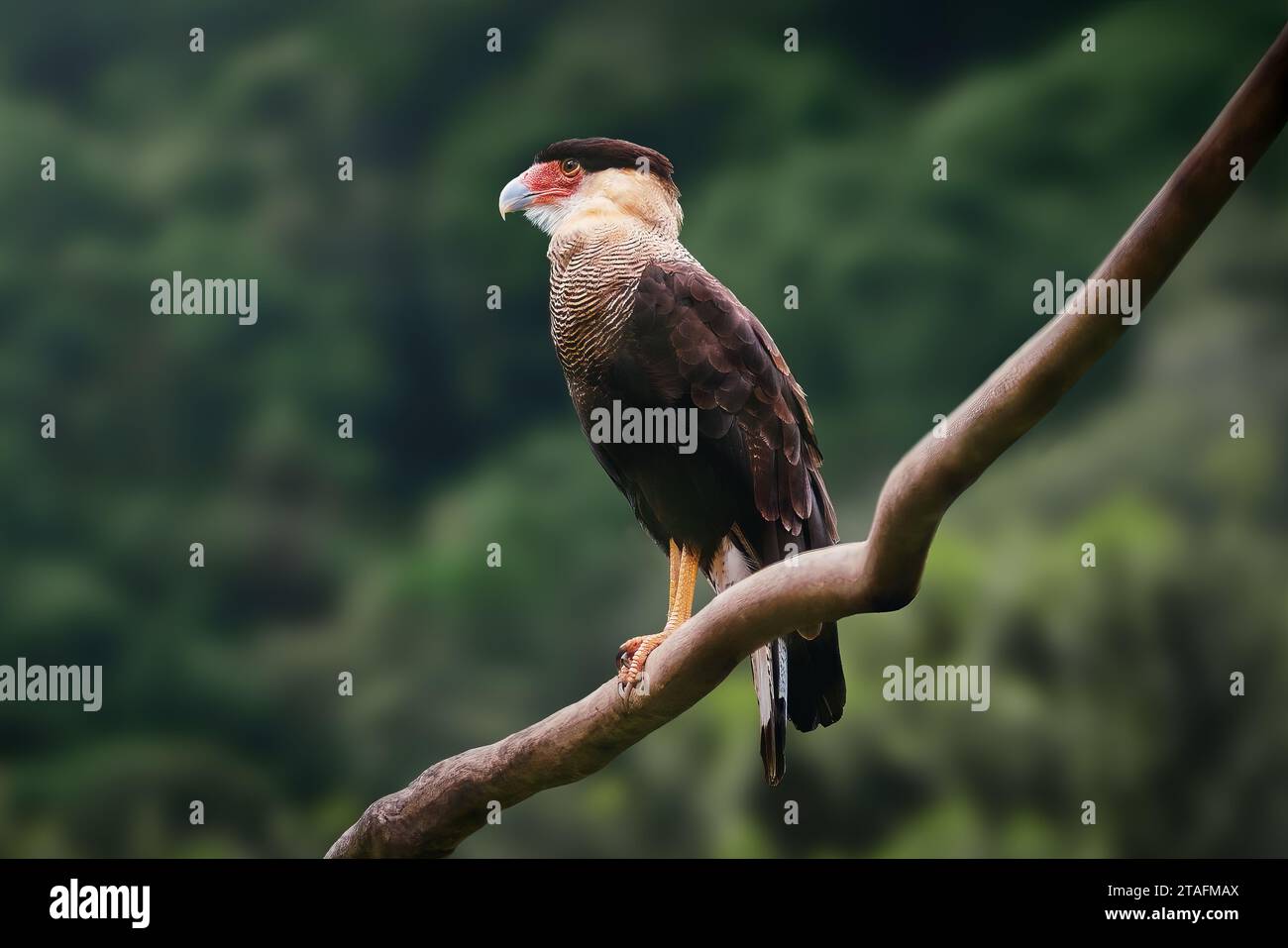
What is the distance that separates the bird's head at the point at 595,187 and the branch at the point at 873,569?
3.62 feet

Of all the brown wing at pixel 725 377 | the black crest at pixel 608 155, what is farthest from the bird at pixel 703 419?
the black crest at pixel 608 155

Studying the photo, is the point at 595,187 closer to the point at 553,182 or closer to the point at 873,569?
the point at 553,182

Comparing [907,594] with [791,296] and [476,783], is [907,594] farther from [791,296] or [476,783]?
[791,296]

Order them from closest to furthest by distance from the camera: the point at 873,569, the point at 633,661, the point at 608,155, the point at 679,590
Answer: the point at 873,569 < the point at 633,661 < the point at 679,590 < the point at 608,155

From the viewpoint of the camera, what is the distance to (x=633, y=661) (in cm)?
257

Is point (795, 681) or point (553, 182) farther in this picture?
point (553, 182)

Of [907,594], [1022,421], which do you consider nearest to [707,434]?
[907,594]

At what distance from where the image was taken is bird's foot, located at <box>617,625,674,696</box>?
2.54 m

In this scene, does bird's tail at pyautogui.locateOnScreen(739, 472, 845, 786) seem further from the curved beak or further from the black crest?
the curved beak

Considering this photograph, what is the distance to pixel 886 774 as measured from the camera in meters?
5.29

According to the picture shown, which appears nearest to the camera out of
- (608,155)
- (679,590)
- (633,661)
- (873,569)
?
(873,569)

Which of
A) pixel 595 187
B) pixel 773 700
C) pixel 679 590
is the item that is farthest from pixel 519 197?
pixel 773 700

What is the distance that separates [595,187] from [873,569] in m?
1.47

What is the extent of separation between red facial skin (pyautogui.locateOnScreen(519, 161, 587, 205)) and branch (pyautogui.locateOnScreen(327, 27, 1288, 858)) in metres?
1.22
